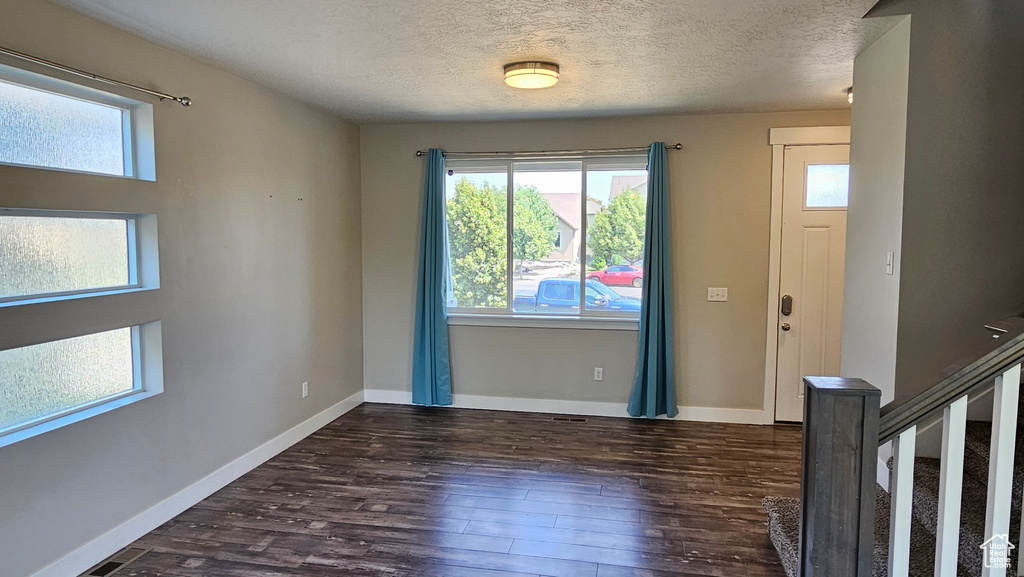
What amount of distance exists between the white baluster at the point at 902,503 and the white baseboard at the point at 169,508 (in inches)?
122

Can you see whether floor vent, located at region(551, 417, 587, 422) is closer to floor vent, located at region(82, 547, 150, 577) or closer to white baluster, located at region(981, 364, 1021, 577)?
floor vent, located at region(82, 547, 150, 577)

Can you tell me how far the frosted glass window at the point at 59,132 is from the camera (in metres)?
2.32

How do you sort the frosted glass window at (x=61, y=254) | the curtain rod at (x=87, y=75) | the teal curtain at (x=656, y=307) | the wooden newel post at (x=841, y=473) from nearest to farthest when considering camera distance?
1. the wooden newel post at (x=841, y=473)
2. the curtain rod at (x=87, y=75)
3. the frosted glass window at (x=61, y=254)
4. the teal curtain at (x=656, y=307)

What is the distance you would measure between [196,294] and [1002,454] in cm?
348

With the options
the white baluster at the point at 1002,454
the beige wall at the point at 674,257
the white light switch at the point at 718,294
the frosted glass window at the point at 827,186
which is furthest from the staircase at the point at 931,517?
the frosted glass window at the point at 827,186

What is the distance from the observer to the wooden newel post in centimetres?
149

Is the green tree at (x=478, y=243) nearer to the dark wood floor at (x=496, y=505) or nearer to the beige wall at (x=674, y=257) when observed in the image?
the beige wall at (x=674, y=257)

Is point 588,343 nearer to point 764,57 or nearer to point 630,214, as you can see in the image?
point 630,214

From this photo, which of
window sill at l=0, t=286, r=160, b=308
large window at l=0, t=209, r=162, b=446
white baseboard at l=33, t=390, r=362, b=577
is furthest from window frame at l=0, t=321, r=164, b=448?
white baseboard at l=33, t=390, r=362, b=577

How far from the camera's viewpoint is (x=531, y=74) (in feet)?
10.6

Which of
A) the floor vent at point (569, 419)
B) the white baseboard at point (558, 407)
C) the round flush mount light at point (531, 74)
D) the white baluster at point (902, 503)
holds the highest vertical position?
the round flush mount light at point (531, 74)

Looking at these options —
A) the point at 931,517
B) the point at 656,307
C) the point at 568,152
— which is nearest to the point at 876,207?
the point at 931,517

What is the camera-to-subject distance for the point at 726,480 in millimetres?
3539

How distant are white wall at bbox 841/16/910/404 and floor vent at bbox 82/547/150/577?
3.67m
